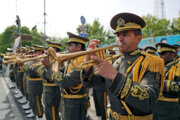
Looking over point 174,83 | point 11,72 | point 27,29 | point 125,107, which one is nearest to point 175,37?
point 174,83

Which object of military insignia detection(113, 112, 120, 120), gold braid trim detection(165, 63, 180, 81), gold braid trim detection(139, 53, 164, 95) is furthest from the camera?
gold braid trim detection(165, 63, 180, 81)

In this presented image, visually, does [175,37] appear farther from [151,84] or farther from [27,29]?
[27,29]

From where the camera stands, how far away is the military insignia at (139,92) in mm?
1457

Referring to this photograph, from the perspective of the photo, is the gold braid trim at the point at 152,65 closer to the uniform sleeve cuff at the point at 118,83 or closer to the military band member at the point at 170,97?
the uniform sleeve cuff at the point at 118,83

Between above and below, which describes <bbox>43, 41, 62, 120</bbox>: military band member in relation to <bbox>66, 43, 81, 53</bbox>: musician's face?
below

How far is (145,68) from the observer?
5.88 feet

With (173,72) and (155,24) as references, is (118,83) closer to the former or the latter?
(173,72)

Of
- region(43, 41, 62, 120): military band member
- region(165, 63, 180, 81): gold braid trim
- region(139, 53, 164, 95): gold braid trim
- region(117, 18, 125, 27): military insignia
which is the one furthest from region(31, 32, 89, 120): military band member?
region(165, 63, 180, 81): gold braid trim

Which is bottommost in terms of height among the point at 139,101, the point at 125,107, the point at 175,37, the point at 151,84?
the point at 125,107

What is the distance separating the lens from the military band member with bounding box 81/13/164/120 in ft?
4.83

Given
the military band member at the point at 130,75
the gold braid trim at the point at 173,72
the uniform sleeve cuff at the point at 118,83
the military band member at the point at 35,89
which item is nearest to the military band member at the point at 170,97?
the gold braid trim at the point at 173,72

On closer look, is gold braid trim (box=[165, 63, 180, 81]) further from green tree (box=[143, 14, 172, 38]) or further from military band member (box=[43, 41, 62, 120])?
green tree (box=[143, 14, 172, 38])

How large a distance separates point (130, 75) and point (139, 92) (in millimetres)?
445

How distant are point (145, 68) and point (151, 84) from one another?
8.7 inches
